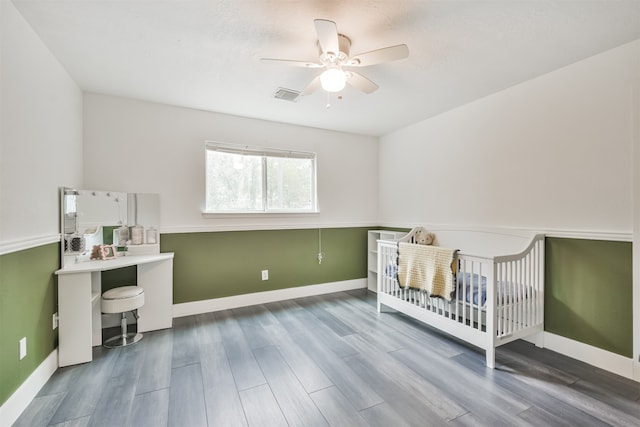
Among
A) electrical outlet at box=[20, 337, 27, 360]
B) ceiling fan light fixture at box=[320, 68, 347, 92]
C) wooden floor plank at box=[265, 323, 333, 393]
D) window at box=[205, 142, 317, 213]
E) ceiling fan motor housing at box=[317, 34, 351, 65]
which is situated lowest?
wooden floor plank at box=[265, 323, 333, 393]

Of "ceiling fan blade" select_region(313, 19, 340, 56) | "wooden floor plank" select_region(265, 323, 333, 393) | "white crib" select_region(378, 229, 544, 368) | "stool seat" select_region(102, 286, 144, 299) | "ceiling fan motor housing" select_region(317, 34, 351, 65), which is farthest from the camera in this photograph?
"stool seat" select_region(102, 286, 144, 299)

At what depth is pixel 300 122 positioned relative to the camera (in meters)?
3.75

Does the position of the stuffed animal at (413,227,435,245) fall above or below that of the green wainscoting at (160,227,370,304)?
above

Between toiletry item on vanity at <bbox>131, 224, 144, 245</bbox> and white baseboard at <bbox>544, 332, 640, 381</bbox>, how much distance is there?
12.9 ft

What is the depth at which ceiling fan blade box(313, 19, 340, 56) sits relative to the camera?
150 cm

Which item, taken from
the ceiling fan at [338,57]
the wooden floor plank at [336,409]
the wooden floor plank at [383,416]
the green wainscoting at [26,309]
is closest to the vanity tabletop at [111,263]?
the green wainscoting at [26,309]

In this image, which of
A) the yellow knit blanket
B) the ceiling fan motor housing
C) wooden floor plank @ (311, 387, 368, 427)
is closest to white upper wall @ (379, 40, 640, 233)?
the yellow knit blanket

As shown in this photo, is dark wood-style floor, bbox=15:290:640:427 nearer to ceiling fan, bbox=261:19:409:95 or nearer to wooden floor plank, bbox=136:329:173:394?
wooden floor plank, bbox=136:329:173:394

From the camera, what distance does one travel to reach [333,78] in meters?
1.90

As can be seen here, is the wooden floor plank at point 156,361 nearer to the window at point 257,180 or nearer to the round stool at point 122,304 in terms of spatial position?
the round stool at point 122,304

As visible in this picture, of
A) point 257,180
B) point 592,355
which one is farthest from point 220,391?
point 592,355

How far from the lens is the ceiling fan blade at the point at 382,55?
1707 millimetres

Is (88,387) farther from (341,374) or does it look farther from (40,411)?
(341,374)

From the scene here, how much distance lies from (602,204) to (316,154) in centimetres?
297
